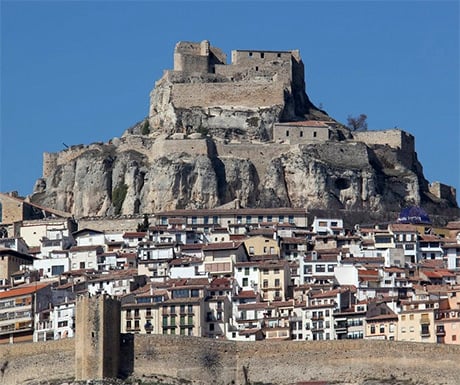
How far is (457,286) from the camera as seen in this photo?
8525 centimetres

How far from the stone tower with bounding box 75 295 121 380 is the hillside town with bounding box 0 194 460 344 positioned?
4.72 metres

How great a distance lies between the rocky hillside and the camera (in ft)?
336

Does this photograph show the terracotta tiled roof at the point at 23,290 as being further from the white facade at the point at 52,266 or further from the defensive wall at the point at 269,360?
the defensive wall at the point at 269,360

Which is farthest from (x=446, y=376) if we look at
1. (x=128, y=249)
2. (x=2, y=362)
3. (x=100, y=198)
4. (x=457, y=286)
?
(x=100, y=198)

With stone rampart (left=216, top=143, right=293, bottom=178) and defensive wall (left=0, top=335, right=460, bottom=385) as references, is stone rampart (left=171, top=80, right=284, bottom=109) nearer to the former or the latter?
stone rampart (left=216, top=143, right=293, bottom=178)

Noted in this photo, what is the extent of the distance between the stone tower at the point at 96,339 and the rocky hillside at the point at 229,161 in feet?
84.8

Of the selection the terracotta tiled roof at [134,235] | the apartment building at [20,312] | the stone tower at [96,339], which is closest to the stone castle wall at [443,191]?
the terracotta tiled roof at [134,235]

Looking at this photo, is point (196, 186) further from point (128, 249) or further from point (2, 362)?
point (2, 362)

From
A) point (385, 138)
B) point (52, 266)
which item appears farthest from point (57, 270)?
point (385, 138)

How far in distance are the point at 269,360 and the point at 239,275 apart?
11.4m

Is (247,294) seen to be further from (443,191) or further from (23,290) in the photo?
(443,191)

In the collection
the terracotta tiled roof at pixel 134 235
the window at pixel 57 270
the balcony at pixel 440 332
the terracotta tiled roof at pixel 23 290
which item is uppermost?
the terracotta tiled roof at pixel 134 235

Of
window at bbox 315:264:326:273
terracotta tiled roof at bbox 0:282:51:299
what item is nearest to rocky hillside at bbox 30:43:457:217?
window at bbox 315:264:326:273

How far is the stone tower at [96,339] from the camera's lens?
7519cm
